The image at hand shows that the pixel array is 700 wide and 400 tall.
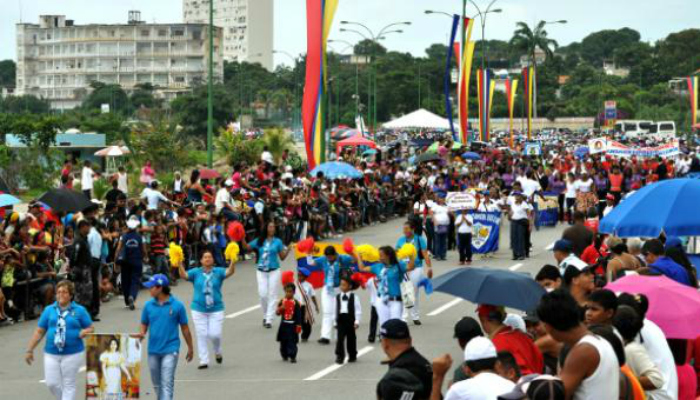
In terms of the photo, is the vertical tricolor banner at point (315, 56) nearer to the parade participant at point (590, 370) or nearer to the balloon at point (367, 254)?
the balloon at point (367, 254)

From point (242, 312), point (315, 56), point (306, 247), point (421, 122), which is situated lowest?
point (242, 312)

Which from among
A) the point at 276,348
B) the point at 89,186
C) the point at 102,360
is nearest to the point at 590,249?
the point at 276,348

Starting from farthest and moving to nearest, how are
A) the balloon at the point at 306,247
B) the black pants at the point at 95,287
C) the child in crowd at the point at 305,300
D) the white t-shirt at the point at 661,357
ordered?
1. the black pants at the point at 95,287
2. the balloon at the point at 306,247
3. the child in crowd at the point at 305,300
4. the white t-shirt at the point at 661,357

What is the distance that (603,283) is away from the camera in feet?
46.3

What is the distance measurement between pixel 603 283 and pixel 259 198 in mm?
16036

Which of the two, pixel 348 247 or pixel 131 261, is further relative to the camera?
pixel 131 261

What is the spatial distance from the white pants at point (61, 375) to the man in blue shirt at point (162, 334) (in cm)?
82

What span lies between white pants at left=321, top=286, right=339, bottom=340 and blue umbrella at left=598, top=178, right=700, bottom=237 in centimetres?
464

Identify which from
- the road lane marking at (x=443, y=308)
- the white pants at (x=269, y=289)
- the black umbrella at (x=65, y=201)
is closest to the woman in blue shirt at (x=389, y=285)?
the white pants at (x=269, y=289)

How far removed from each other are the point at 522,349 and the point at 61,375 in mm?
5425

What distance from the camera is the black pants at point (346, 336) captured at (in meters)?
16.2

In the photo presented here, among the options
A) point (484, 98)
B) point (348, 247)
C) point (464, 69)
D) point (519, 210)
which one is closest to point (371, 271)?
point (348, 247)

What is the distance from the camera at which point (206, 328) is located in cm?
1609

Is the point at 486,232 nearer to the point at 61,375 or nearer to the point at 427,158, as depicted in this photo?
the point at 61,375
